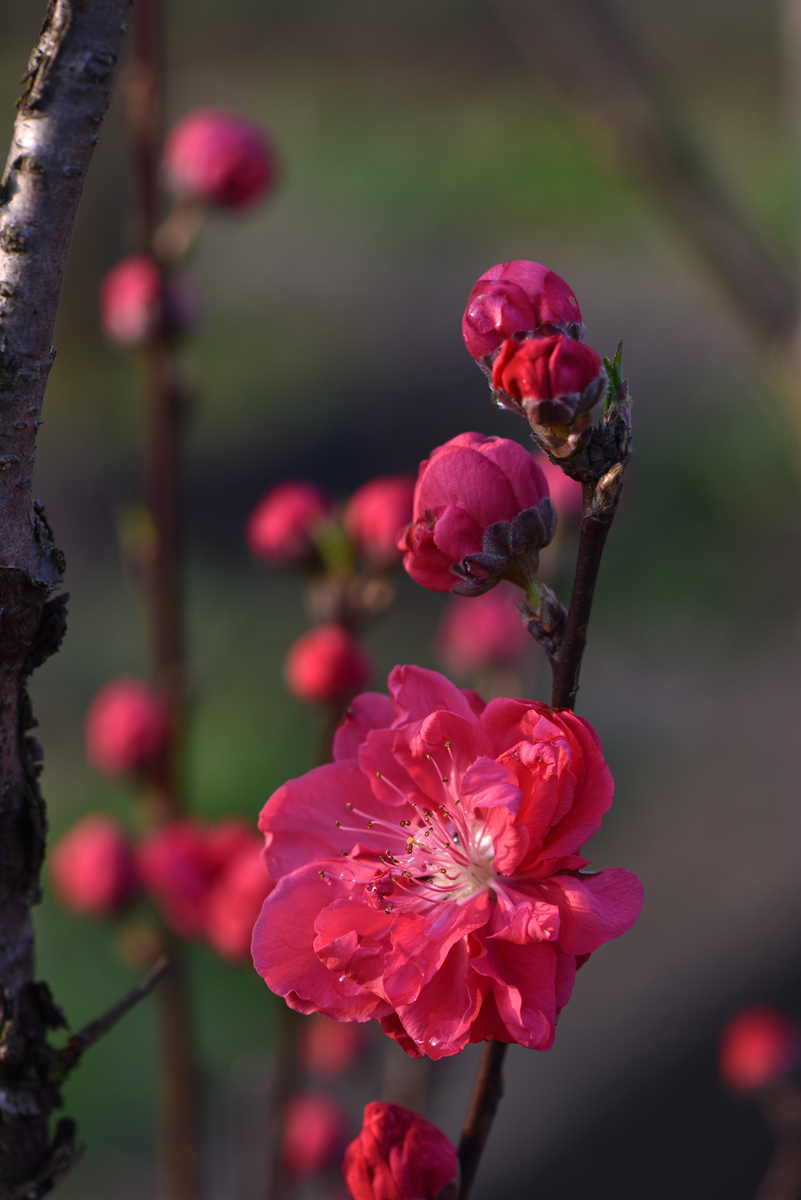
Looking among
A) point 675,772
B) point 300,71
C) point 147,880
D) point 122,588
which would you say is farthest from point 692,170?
point 300,71

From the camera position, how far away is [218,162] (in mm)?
987

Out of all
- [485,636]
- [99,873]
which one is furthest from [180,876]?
[485,636]

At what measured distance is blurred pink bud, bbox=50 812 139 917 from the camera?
38.3 inches

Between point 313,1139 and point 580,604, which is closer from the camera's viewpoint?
point 580,604

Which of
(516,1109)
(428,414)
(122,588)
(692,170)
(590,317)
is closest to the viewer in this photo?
(692,170)

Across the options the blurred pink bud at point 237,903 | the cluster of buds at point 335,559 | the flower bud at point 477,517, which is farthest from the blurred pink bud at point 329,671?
the flower bud at point 477,517

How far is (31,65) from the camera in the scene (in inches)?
15.5

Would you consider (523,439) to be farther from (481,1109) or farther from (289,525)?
(481,1109)

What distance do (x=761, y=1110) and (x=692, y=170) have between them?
4.51 feet

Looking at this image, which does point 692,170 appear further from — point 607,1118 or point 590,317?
point 590,317

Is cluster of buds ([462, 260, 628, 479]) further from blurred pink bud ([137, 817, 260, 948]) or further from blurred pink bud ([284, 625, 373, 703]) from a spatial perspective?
blurred pink bud ([137, 817, 260, 948])

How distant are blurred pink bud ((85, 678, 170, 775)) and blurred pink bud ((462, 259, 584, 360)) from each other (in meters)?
0.68

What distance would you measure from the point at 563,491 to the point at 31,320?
0.57m

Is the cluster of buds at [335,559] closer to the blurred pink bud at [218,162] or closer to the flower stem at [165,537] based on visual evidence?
the flower stem at [165,537]
